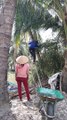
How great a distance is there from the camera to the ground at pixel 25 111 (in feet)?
21.3

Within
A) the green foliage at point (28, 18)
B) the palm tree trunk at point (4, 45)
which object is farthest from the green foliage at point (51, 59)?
the palm tree trunk at point (4, 45)

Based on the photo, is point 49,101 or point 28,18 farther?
point 28,18

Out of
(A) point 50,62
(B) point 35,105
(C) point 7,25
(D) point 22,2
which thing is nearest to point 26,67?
(B) point 35,105

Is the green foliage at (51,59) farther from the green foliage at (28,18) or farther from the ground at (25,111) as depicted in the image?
the ground at (25,111)

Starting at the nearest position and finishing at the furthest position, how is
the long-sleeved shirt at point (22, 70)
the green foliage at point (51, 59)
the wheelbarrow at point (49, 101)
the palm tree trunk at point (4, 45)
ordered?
the wheelbarrow at point (49, 101) → the palm tree trunk at point (4, 45) → the long-sleeved shirt at point (22, 70) → the green foliage at point (51, 59)

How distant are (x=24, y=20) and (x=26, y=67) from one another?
22.1ft

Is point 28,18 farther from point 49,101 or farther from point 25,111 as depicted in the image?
point 49,101

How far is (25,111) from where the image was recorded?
6.98m

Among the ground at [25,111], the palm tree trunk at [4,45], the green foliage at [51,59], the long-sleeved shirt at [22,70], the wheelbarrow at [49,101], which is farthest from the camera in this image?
the green foliage at [51,59]

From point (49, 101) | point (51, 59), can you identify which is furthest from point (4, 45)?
point (51, 59)

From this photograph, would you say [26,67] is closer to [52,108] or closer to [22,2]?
[52,108]

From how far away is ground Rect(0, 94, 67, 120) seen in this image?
21.3ft

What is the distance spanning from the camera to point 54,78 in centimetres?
975

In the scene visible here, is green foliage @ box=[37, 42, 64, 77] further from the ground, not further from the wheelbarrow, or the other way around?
the wheelbarrow
